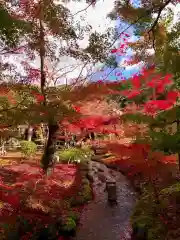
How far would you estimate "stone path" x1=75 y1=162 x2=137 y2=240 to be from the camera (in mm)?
9055

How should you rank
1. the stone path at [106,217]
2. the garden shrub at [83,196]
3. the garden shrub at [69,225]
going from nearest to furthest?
the garden shrub at [69,225], the stone path at [106,217], the garden shrub at [83,196]

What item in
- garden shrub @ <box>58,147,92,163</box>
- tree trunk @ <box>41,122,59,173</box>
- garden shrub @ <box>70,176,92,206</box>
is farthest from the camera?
garden shrub @ <box>58,147,92,163</box>

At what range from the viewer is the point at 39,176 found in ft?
34.5

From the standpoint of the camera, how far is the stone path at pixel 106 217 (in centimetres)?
905

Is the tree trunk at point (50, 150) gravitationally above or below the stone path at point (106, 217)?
above

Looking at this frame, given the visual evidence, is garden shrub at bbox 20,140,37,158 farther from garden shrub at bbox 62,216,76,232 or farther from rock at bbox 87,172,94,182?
garden shrub at bbox 62,216,76,232

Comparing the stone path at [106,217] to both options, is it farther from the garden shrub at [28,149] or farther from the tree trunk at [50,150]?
the garden shrub at [28,149]

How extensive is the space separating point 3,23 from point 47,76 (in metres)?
6.92

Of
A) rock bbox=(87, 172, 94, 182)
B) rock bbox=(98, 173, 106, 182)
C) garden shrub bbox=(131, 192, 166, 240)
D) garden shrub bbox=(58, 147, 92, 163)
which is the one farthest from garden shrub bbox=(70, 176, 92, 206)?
garden shrub bbox=(58, 147, 92, 163)

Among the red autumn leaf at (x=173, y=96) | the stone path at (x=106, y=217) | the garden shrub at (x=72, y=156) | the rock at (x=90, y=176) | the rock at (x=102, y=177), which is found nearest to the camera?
the red autumn leaf at (x=173, y=96)

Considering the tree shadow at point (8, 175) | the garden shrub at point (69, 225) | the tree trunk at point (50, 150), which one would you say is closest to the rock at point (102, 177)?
the tree trunk at point (50, 150)

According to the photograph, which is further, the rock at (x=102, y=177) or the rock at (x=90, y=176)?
the rock at (x=102, y=177)

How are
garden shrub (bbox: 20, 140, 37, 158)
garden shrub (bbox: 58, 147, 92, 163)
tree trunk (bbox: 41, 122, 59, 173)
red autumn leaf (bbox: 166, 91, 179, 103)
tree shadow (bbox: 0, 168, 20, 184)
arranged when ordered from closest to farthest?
red autumn leaf (bbox: 166, 91, 179, 103), tree shadow (bbox: 0, 168, 20, 184), tree trunk (bbox: 41, 122, 59, 173), garden shrub (bbox: 58, 147, 92, 163), garden shrub (bbox: 20, 140, 37, 158)

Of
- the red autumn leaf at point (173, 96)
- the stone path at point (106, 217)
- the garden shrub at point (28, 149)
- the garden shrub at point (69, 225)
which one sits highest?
the red autumn leaf at point (173, 96)
